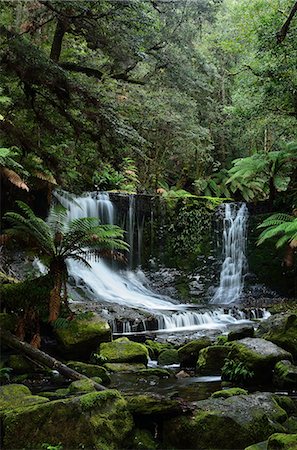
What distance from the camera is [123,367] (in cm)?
596

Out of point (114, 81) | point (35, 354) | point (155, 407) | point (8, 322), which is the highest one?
point (114, 81)

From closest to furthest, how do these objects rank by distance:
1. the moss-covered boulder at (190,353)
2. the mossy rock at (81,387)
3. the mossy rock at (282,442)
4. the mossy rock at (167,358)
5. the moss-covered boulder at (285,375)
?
the mossy rock at (282,442) < the mossy rock at (81,387) < the moss-covered boulder at (285,375) < the moss-covered boulder at (190,353) < the mossy rock at (167,358)

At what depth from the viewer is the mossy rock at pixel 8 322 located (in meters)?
5.94

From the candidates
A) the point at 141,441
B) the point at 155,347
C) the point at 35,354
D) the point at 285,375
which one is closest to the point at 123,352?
the point at 155,347

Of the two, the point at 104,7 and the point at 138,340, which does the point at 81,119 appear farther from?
the point at 138,340

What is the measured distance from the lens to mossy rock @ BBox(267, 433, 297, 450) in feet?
9.52

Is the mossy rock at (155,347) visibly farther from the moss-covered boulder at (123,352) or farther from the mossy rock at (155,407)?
the mossy rock at (155,407)

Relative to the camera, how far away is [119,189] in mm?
15117

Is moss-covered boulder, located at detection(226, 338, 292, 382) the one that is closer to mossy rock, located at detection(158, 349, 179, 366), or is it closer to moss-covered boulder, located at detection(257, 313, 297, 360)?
moss-covered boulder, located at detection(257, 313, 297, 360)

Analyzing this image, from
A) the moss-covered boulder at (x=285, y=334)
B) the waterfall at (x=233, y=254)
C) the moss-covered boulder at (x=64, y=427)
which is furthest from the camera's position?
the waterfall at (x=233, y=254)

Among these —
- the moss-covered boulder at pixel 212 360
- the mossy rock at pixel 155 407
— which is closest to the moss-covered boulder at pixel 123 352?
the moss-covered boulder at pixel 212 360

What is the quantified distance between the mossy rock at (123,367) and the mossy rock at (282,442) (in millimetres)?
3048

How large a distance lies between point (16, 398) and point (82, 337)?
2234 mm

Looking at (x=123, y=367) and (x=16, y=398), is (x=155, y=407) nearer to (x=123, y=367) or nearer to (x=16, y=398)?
(x=16, y=398)
